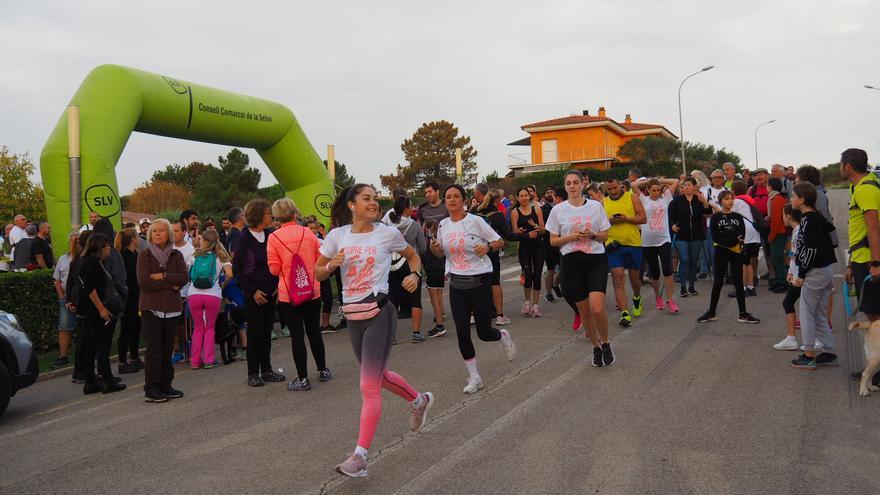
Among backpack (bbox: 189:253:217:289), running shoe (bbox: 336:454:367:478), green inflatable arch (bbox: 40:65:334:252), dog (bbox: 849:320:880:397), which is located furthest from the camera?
green inflatable arch (bbox: 40:65:334:252)

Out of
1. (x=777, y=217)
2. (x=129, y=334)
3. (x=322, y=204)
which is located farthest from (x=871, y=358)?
(x=322, y=204)

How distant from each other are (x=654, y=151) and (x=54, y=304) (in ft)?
172

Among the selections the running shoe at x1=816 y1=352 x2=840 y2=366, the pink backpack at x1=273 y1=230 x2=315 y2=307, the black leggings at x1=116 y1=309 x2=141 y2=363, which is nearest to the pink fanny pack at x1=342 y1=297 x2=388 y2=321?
the pink backpack at x1=273 y1=230 x2=315 y2=307

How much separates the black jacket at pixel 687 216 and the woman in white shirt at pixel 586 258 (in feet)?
16.9

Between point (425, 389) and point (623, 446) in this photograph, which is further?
point (425, 389)

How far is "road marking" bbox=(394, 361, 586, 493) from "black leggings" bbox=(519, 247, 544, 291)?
12.0ft

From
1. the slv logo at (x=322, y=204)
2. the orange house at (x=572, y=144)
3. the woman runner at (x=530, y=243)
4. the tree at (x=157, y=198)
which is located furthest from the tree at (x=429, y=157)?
the woman runner at (x=530, y=243)

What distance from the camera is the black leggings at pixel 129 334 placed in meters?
8.77

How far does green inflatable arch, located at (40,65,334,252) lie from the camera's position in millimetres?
12836

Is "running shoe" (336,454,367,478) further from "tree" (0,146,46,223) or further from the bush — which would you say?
"tree" (0,146,46,223)

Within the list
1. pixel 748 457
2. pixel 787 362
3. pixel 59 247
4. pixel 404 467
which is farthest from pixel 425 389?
pixel 59 247

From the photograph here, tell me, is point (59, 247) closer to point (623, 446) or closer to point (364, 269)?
point (364, 269)

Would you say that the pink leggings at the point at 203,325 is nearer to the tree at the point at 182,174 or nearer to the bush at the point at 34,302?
the bush at the point at 34,302

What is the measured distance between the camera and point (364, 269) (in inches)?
185
